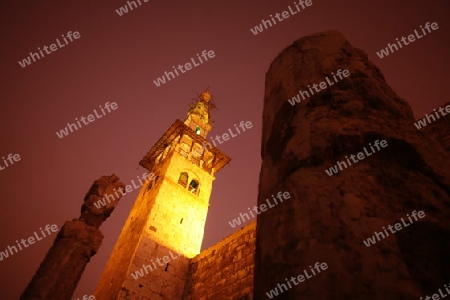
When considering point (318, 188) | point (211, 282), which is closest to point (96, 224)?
point (211, 282)

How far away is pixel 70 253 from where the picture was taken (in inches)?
229

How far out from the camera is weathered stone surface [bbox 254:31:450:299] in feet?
3.54

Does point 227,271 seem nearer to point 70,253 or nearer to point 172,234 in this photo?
point 172,234

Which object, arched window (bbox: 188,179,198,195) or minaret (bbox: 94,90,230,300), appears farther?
arched window (bbox: 188,179,198,195)

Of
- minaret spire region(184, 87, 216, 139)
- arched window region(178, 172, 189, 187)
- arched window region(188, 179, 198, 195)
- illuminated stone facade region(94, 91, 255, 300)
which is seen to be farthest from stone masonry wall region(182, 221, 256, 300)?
minaret spire region(184, 87, 216, 139)

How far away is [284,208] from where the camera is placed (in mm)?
1469

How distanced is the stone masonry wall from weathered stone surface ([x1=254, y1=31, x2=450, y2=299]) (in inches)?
Result: 280

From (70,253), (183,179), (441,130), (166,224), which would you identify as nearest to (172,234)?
(166,224)

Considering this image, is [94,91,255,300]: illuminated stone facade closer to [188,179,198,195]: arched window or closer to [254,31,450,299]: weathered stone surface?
[188,179,198,195]: arched window

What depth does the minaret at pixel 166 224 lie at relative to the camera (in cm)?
1052

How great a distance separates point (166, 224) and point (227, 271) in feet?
14.7

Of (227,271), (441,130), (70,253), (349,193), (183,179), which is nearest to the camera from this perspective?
(349,193)

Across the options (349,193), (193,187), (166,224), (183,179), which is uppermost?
(349,193)

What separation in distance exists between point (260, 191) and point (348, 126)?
2.21 feet
